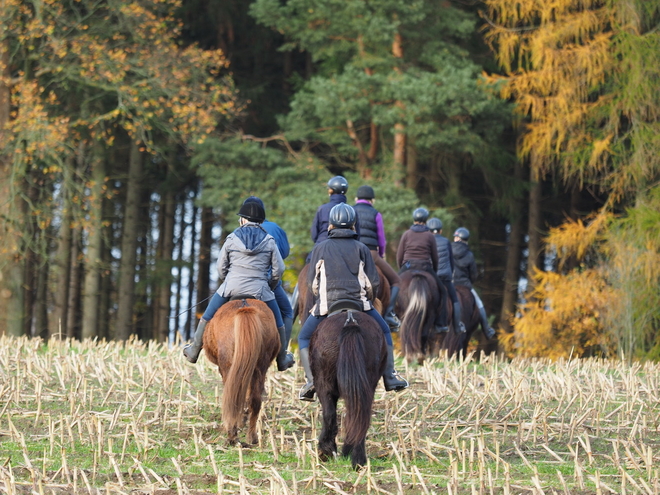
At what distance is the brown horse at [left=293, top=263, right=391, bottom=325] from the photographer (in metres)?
11.1

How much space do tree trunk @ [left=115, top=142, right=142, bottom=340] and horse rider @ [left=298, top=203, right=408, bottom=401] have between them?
19.0 meters

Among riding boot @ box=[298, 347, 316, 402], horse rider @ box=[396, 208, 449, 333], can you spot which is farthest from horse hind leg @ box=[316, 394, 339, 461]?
horse rider @ box=[396, 208, 449, 333]

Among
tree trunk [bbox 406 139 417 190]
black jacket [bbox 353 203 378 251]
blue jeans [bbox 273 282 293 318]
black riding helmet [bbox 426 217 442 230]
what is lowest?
blue jeans [bbox 273 282 293 318]

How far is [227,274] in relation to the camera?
29.4ft

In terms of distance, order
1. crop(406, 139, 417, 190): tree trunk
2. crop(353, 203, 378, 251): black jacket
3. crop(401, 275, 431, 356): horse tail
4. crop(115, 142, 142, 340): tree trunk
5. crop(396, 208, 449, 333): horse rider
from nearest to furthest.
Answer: crop(353, 203, 378, 251): black jacket → crop(401, 275, 431, 356): horse tail → crop(396, 208, 449, 333): horse rider → crop(406, 139, 417, 190): tree trunk → crop(115, 142, 142, 340): tree trunk

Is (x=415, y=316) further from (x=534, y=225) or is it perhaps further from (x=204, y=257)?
(x=204, y=257)

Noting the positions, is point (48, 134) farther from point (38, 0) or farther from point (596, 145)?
point (596, 145)

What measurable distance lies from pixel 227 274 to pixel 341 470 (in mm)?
2514

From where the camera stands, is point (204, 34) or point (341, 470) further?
point (204, 34)

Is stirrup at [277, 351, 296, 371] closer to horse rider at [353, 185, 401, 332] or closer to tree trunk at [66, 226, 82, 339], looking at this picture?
horse rider at [353, 185, 401, 332]

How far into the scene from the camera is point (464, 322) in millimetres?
16844

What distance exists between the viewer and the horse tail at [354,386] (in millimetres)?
7172

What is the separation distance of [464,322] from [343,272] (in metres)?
9.33

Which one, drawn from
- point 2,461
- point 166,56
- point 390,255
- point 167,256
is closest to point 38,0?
point 166,56
